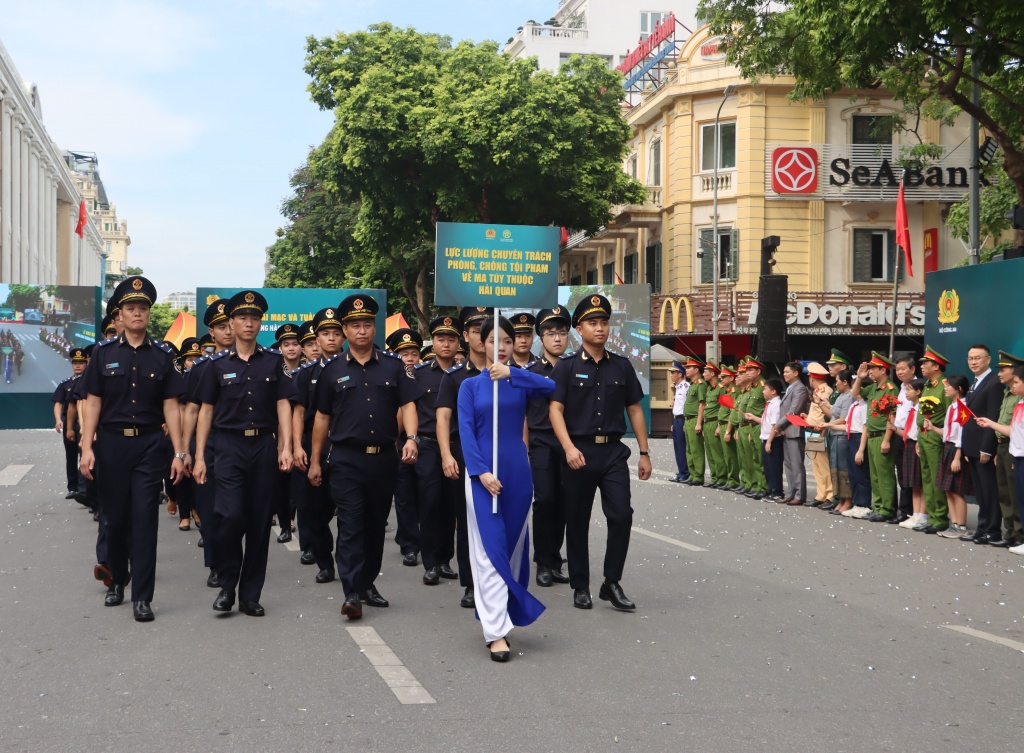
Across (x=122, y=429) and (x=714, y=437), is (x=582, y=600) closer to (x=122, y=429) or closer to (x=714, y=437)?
(x=122, y=429)

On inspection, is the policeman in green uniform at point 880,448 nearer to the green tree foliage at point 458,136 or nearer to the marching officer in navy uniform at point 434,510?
the marching officer in navy uniform at point 434,510

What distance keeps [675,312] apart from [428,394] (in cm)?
2861

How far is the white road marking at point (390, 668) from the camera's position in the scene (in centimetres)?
593

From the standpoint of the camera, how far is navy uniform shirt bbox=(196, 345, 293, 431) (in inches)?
321

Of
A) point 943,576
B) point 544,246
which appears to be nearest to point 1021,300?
point 943,576

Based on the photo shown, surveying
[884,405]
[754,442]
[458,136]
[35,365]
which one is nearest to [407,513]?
[884,405]

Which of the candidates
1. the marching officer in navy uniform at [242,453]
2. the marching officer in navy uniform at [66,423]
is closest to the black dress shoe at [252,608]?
the marching officer in navy uniform at [242,453]

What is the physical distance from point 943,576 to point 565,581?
10.1 ft

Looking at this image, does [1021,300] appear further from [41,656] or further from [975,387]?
[41,656]

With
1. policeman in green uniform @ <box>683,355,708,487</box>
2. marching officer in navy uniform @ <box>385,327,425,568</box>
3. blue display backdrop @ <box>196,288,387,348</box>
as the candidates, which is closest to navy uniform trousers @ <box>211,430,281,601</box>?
marching officer in navy uniform @ <box>385,327,425,568</box>

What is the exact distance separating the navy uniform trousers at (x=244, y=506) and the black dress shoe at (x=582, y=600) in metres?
2.05

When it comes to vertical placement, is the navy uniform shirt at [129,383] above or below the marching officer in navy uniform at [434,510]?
above

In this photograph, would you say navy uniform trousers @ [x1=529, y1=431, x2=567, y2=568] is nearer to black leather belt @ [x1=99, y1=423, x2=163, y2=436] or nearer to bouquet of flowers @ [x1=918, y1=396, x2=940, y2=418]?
black leather belt @ [x1=99, y1=423, x2=163, y2=436]

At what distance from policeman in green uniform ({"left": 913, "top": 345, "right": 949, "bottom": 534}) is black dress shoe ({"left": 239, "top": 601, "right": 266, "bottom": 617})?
26.3 feet
